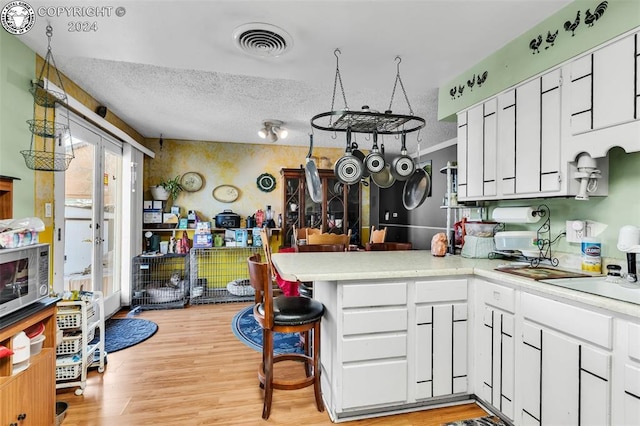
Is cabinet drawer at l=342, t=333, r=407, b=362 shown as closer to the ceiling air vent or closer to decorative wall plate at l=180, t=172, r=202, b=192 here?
the ceiling air vent

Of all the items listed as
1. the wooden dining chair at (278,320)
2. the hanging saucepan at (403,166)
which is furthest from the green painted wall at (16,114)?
the hanging saucepan at (403,166)

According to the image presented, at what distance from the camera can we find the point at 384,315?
1911 millimetres

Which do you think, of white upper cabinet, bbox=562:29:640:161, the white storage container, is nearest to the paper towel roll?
the white storage container

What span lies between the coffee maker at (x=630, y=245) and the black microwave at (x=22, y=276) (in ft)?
9.59

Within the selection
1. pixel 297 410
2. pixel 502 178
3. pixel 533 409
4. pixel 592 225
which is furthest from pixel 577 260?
pixel 297 410

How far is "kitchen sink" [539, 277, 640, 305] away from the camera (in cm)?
159

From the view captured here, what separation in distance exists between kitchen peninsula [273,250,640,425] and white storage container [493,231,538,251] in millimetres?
228

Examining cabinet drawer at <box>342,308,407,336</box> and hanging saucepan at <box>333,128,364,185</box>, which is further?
hanging saucepan at <box>333,128,364,185</box>

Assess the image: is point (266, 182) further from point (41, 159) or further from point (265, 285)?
point (265, 285)

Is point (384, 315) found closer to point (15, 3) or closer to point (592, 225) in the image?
point (592, 225)

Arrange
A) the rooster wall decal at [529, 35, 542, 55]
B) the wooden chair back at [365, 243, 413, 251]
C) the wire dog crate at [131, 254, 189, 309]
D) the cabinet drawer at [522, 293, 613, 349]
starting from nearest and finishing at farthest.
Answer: the cabinet drawer at [522, 293, 613, 349]
the rooster wall decal at [529, 35, 542, 55]
the wooden chair back at [365, 243, 413, 251]
the wire dog crate at [131, 254, 189, 309]

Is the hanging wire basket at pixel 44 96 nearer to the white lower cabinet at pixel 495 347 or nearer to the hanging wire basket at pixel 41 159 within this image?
the hanging wire basket at pixel 41 159

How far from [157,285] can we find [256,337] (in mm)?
2098

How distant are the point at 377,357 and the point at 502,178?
148cm
